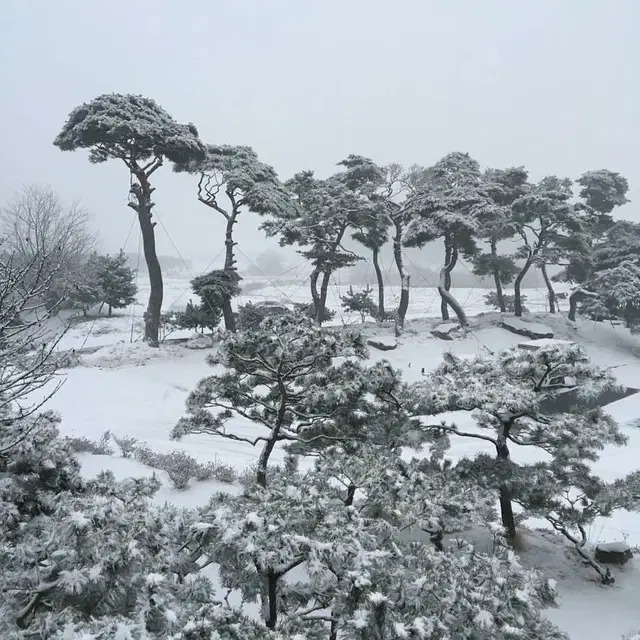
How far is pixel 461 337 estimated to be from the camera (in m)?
18.4

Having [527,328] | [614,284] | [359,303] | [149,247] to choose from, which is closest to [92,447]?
[149,247]

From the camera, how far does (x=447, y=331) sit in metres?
18.7

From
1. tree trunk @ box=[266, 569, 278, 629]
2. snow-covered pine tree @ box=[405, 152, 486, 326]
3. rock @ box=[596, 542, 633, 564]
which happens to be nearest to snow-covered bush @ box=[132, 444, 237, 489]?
tree trunk @ box=[266, 569, 278, 629]

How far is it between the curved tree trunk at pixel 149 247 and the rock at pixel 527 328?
14.2 meters

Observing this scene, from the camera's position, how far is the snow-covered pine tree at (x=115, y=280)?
22047 millimetres

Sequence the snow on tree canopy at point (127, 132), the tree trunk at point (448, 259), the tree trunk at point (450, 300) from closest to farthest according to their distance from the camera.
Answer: the snow on tree canopy at point (127, 132)
the tree trunk at point (450, 300)
the tree trunk at point (448, 259)

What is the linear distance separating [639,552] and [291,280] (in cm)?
2163

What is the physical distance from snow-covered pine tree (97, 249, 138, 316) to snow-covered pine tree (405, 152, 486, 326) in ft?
45.9

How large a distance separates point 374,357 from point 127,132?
453 inches

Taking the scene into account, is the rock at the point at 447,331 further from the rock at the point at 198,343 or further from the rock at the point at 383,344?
the rock at the point at 198,343

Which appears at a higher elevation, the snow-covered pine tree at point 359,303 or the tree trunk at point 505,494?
the snow-covered pine tree at point 359,303

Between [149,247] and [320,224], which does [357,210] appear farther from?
[149,247]

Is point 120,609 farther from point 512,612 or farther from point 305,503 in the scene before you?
point 512,612

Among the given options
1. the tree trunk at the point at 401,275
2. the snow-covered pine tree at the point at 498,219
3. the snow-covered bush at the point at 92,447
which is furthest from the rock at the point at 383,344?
the snow-covered bush at the point at 92,447
